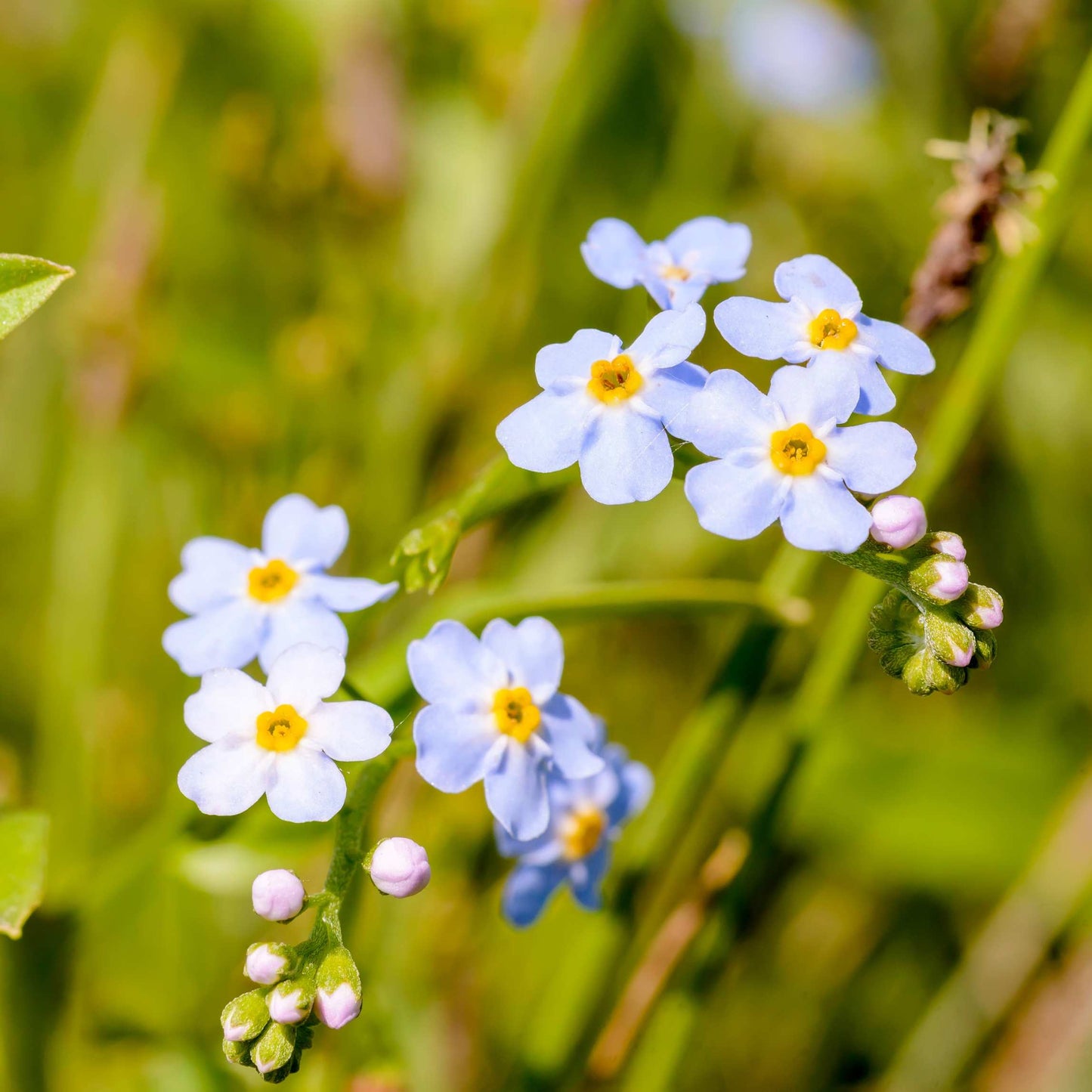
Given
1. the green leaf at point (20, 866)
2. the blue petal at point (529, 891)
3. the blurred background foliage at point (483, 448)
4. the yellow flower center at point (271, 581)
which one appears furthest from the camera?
the blurred background foliage at point (483, 448)

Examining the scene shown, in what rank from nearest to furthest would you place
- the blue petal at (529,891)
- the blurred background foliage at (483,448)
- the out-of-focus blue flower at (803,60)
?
the blue petal at (529,891) → the blurred background foliage at (483,448) → the out-of-focus blue flower at (803,60)

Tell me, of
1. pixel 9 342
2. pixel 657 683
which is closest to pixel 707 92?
pixel 657 683

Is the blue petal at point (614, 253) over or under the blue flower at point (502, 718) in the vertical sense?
over

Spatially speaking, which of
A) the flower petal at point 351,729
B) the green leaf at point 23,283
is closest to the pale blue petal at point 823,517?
the flower petal at point 351,729

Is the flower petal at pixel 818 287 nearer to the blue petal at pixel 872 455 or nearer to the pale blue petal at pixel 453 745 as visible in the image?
the blue petal at pixel 872 455

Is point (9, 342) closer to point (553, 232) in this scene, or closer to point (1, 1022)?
point (553, 232)

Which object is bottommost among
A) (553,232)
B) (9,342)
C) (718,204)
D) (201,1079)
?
(201,1079)

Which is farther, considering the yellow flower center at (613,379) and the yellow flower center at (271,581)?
the yellow flower center at (271,581)
